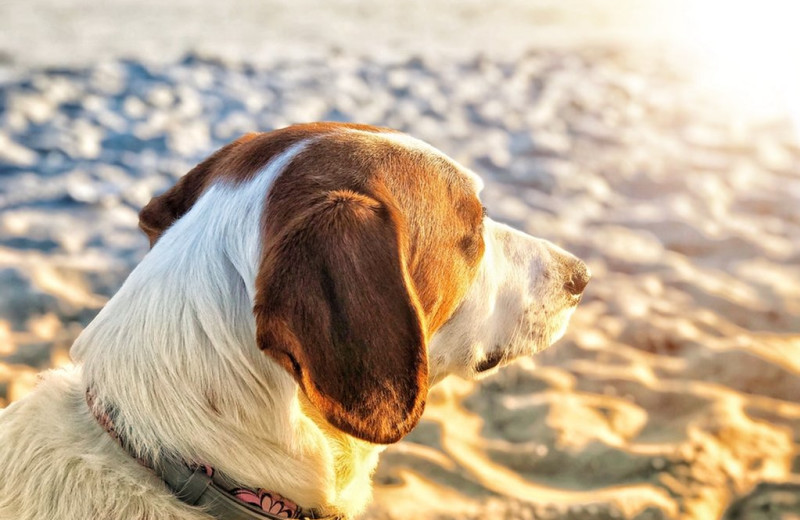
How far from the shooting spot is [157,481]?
2236mm

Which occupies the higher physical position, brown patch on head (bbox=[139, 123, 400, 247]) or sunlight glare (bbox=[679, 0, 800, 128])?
brown patch on head (bbox=[139, 123, 400, 247])

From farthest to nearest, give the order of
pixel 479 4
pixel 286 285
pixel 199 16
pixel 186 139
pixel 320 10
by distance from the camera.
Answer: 1. pixel 479 4
2. pixel 320 10
3. pixel 199 16
4. pixel 186 139
5. pixel 286 285

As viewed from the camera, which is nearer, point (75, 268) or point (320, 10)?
point (75, 268)

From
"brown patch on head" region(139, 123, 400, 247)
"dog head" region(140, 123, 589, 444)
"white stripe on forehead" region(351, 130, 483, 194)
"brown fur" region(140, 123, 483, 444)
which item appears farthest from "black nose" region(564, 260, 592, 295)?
Result: "brown patch on head" region(139, 123, 400, 247)

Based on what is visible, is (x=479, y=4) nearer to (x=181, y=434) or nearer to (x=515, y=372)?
(x=515, y=372)

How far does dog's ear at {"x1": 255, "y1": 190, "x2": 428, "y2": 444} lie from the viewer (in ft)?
6.64

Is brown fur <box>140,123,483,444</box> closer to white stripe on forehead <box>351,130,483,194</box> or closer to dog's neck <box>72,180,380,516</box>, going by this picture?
white stripe on forehead <box>351,130,483,194</box>

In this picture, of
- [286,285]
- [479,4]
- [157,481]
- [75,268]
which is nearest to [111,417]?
[157,481]

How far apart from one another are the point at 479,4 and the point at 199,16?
4328mm

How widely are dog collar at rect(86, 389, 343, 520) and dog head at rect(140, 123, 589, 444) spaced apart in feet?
1.11

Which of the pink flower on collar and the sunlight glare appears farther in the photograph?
the sunlight glare

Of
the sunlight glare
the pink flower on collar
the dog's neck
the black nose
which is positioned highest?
the dog's neck

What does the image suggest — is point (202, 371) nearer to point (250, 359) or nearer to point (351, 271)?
point (250, 359)

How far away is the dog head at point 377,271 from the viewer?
206 cm
